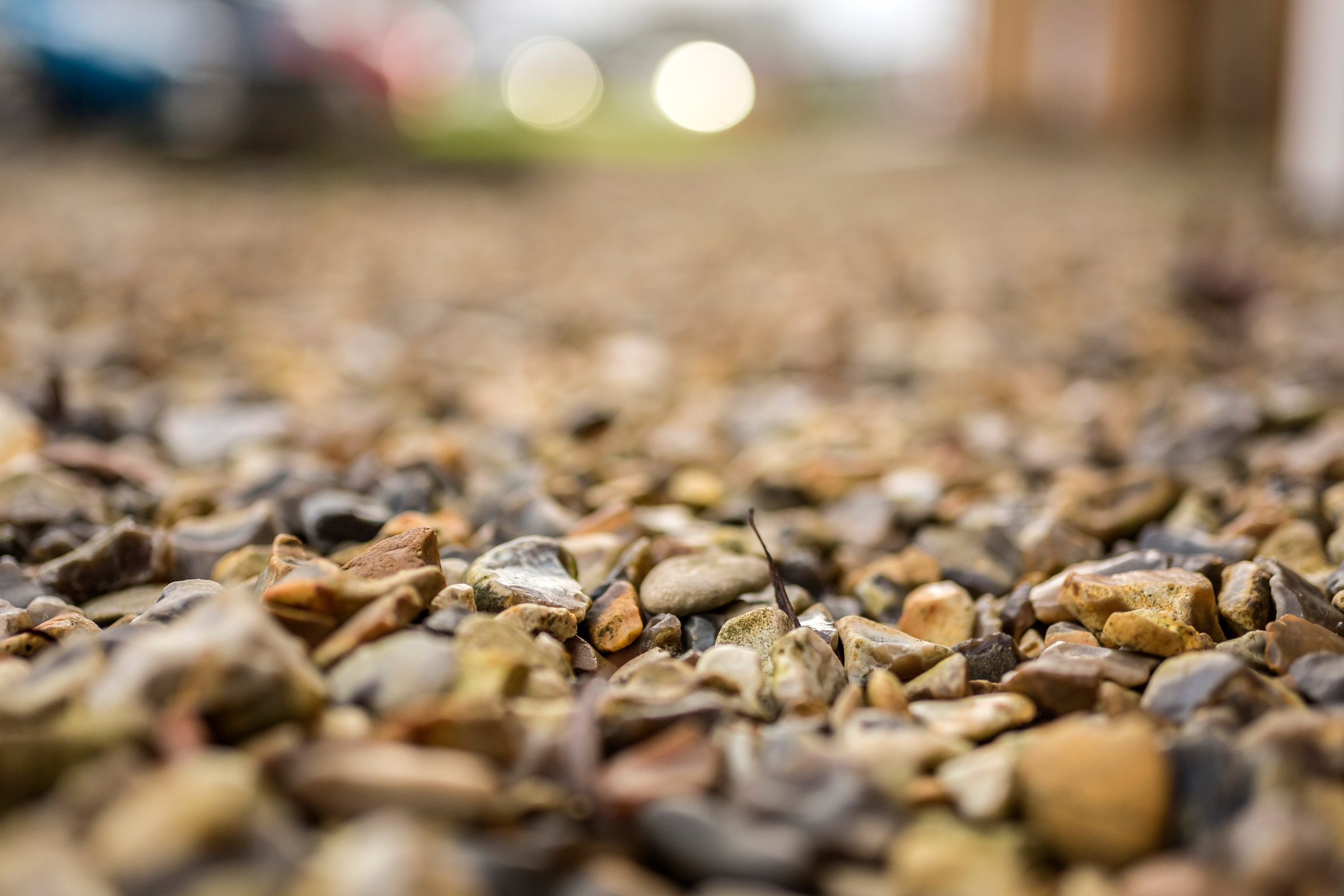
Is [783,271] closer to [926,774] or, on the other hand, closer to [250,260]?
[250,260]

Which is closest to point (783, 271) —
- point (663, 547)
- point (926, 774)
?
point (663, 547)

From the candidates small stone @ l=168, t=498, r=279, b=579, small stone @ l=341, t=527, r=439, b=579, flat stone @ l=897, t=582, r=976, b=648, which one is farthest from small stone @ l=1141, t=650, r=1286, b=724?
small stone @ l=168, t=498, r=279, b=579

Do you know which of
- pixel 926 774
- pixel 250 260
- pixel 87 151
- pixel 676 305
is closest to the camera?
pixel 926 774

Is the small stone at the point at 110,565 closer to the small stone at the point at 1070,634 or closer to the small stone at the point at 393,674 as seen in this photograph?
the small stone at the point at 393,674

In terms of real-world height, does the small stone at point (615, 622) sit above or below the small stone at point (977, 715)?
above

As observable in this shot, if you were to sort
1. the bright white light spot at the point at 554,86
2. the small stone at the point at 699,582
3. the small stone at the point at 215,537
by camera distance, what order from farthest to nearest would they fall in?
1. the bright white light spot at the point at 554,86
2. the small stone at the point at 215,537
3. the small stone at the point at 699,582

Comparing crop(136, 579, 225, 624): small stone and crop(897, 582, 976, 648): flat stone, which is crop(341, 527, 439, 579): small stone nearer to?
crop(136, 579, 225, 624): small stone

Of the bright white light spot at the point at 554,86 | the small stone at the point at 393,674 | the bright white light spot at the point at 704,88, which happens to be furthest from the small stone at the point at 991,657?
the bright white light spot at the point at 704,88
